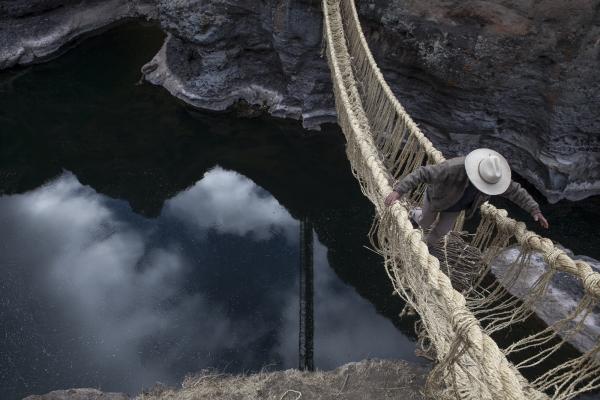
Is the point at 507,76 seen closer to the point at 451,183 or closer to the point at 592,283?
the point at 451,183

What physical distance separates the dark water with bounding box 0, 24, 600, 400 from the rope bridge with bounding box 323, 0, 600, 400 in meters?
1.58

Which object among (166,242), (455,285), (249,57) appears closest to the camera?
(455,285)

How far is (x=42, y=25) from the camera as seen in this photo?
9805 millimetres

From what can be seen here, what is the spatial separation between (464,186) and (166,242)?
4367 mm

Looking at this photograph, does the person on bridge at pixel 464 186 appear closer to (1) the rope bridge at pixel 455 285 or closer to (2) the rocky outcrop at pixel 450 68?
(1) the rope bridge at pixel 455 285

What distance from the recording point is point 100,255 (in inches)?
223

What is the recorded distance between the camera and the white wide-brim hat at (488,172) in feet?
7.90

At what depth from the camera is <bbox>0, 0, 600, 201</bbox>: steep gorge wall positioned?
541 centimetres

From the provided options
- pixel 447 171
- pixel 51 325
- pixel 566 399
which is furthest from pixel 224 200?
pixel 566 399

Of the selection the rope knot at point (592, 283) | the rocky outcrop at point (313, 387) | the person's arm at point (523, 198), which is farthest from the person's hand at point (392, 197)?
the rocky outcrop at point (313, 387)

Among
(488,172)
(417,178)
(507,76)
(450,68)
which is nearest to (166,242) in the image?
(417,178)

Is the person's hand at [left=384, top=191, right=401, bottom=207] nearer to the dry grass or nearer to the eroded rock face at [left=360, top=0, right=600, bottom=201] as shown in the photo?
the dry grass

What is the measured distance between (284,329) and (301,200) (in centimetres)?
235

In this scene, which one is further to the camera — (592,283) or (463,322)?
(592,283)
